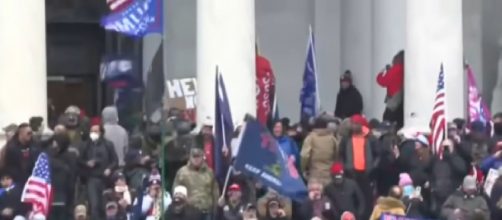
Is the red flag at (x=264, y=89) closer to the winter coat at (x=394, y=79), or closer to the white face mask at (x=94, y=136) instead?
the winter coat at (x=394, y=79)

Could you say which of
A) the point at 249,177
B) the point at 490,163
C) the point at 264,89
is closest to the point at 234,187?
the point at 249,177

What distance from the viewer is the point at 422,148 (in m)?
39.5

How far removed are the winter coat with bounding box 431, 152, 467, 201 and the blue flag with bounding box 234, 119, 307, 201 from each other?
4.75 m

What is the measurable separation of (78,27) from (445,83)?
34.8 feet

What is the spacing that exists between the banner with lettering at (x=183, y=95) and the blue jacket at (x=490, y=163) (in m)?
6.13

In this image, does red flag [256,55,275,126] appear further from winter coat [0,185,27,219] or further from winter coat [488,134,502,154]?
winter coat [0,185,27,219]

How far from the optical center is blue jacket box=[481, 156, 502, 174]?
38812mm

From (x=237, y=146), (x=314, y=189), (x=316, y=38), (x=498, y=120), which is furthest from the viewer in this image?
(x=316, y=38)

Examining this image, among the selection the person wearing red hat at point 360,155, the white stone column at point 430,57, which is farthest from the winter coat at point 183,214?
the white stone column at point 430,57

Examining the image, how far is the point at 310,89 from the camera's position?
1703 inches

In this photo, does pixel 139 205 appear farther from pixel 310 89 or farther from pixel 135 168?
pixel 310 89

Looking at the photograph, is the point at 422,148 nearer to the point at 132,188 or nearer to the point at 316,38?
the point at 132,188

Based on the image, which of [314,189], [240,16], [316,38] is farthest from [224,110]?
[316,38]

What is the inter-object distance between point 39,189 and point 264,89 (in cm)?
762
